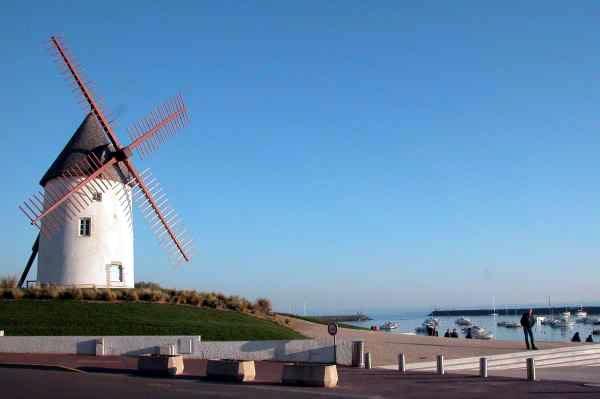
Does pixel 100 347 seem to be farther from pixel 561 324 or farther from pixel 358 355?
pixel 561 324

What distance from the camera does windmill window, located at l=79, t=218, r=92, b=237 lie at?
123ft

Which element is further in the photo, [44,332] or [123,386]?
[44,332]

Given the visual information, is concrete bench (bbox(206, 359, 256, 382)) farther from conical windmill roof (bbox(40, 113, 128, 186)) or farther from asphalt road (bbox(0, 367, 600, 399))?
conical windmill roof (bbox(40, 113, 128, 186))

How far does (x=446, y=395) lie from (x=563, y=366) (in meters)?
15.2

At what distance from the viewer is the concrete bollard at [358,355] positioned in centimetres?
2517

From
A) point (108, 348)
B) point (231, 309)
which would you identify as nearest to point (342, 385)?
point (108, 348)

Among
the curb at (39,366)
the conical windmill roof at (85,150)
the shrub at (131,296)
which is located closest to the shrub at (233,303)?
the shrub at (131,296)

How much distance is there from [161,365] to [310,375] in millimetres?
5217

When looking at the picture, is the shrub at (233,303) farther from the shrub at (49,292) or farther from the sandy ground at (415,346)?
the shrub at (49,292)

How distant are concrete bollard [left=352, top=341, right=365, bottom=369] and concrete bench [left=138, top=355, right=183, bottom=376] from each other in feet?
21.6

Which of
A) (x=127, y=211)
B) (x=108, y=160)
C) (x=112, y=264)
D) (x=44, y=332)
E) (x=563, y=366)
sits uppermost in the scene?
(x=108, y=160)

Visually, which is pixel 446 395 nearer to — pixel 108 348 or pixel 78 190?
pixel 108 348

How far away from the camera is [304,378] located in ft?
64.8

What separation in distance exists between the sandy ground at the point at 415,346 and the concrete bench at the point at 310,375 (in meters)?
7.62
